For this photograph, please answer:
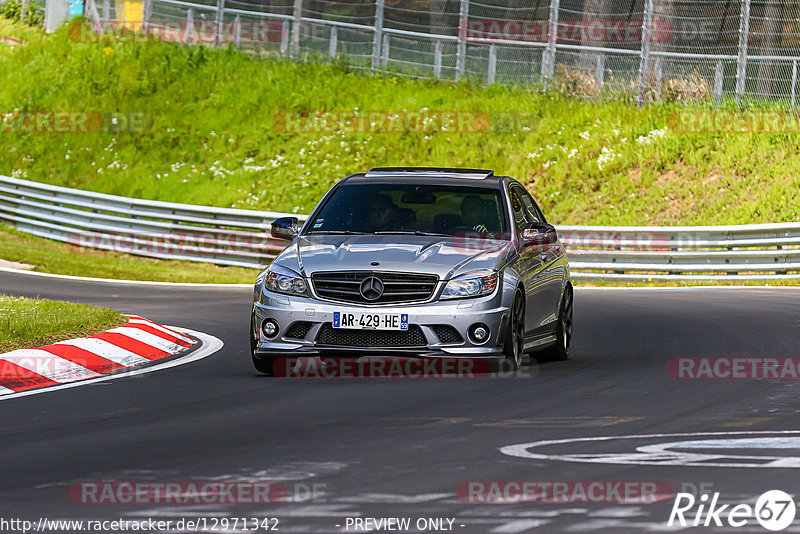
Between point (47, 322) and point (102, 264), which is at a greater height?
point (47, 322)

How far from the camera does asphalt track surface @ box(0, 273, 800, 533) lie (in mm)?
6359

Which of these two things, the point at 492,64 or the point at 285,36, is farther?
the point at 285,36

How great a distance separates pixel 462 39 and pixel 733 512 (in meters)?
30.7

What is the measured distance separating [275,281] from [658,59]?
22.8 metres

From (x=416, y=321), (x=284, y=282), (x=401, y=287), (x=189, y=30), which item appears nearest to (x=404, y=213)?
(x=401, y=287)

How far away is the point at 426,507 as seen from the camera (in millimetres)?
6363

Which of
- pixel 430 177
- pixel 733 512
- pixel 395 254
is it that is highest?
pixel 430 177

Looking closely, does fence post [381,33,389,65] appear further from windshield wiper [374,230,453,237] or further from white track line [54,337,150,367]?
windshield wiper [374,230,453,237]

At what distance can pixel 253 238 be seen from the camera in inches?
1142

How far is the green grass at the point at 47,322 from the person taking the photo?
12.6 metres

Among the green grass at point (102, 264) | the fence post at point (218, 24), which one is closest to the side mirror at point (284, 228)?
the green grass at point (102, 264)

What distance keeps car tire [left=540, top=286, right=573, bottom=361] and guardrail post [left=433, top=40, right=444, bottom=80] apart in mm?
23820

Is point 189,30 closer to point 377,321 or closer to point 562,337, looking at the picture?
point 562,337

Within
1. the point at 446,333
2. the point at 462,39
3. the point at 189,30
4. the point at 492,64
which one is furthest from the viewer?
the point at 189,30
